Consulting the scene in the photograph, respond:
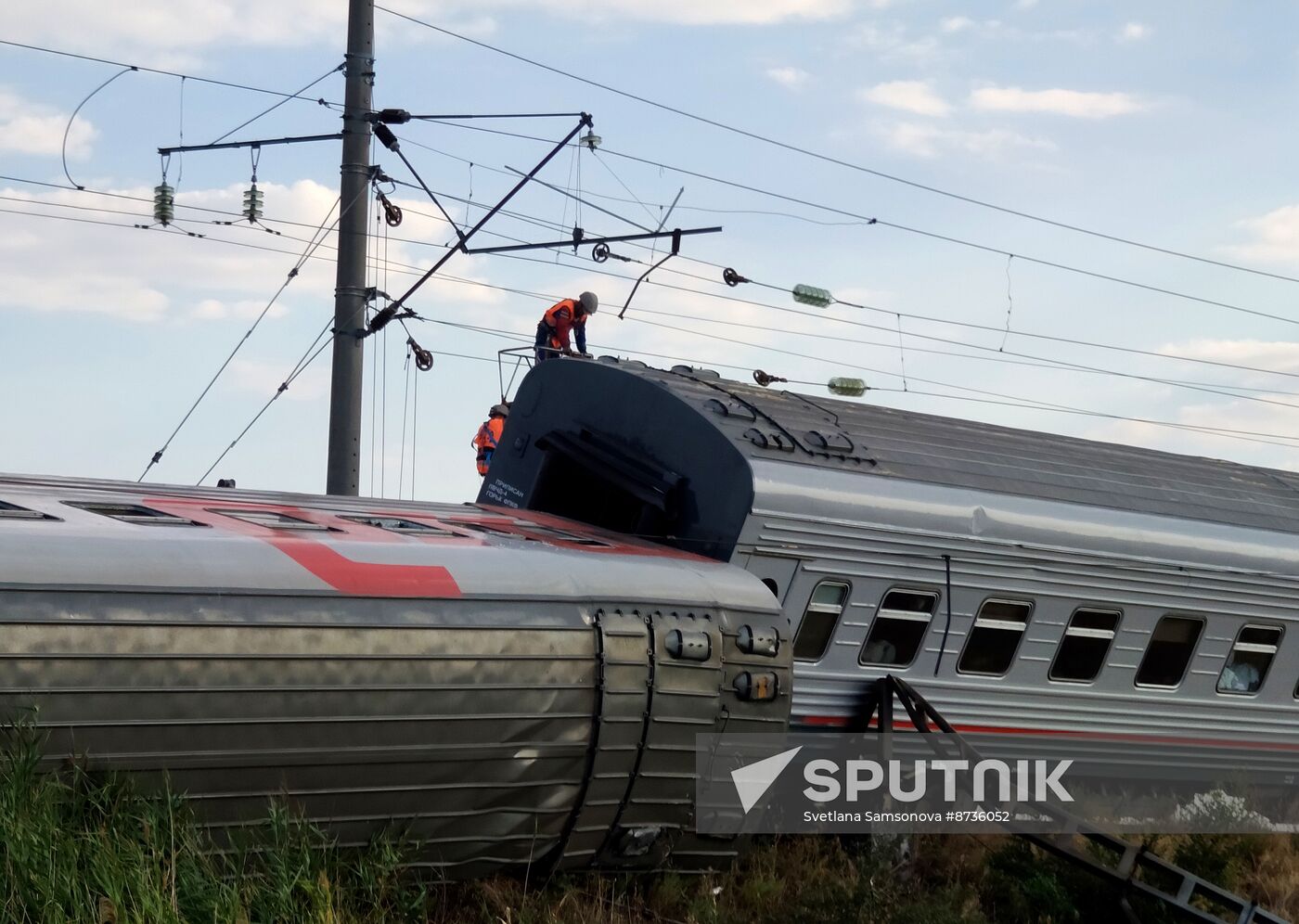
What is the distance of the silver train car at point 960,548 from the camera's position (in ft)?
40.2

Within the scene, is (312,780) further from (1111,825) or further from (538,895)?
(1111,825)

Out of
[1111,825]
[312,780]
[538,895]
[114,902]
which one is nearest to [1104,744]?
[1111,825]

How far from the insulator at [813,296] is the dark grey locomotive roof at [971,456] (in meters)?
5.36

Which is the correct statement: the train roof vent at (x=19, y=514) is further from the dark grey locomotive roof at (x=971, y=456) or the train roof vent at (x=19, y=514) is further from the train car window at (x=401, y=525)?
the dark grey locomotive roof at (x=971, y=456)

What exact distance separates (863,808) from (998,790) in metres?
1.40

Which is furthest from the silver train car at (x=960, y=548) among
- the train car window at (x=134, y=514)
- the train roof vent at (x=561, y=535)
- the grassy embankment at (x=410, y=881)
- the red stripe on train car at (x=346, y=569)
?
the train car window at (x=134, y=514)

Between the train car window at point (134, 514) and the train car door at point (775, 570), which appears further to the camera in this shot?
the train car door at point (775, 570)

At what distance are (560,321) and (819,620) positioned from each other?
5.97m

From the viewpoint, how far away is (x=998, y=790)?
12570 mm

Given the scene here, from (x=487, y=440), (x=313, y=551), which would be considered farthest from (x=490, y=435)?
(x=313, y=551)

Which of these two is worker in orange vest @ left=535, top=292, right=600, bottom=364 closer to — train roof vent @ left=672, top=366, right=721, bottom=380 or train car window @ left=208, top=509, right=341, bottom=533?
train roof vent @ left=672, top=366, right=721, bottom=380

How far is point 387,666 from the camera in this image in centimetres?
836

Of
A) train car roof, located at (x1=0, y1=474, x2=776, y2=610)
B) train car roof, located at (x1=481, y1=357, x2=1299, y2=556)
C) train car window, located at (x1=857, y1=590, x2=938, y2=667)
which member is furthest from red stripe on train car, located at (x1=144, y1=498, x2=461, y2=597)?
train car window, located at (x1=857, y1=590, x2=938, y2=667)

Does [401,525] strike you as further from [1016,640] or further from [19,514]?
[1016,640]
